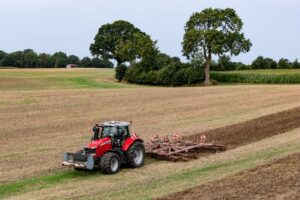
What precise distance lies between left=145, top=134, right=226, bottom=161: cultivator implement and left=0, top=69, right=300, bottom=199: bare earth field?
0.55 metres

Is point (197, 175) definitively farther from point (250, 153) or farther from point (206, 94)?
point (206, 94)

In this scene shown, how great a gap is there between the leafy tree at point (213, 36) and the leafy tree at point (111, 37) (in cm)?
2973

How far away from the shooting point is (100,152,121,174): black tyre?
16.8 m

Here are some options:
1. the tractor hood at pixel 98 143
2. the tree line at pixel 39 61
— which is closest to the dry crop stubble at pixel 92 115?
the tractor hood at pixel 98 143

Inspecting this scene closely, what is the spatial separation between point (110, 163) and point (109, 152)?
16.2 inches

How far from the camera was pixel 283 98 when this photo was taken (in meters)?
44.0

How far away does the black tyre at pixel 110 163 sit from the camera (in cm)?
1683

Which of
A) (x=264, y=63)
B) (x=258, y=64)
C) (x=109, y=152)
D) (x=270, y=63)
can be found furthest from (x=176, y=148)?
(x=264, y=63)

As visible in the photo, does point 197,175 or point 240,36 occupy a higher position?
point 240,36

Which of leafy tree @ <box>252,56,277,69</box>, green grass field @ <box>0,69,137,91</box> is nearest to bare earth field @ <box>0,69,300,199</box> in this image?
green grass field @ <box>0,69,137,91</box>

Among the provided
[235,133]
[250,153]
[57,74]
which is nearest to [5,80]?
[57,74]

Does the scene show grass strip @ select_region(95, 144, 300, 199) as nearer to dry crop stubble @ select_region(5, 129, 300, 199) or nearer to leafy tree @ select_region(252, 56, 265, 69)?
dry crop stubble @ select_region(5, 129, 300, 199)

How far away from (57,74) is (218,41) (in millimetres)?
28756

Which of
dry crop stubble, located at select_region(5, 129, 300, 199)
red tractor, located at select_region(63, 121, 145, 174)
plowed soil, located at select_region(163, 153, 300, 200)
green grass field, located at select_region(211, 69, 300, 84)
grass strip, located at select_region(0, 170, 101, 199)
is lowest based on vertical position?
grass strip, located at select_region(0, 170, 101, 199)
